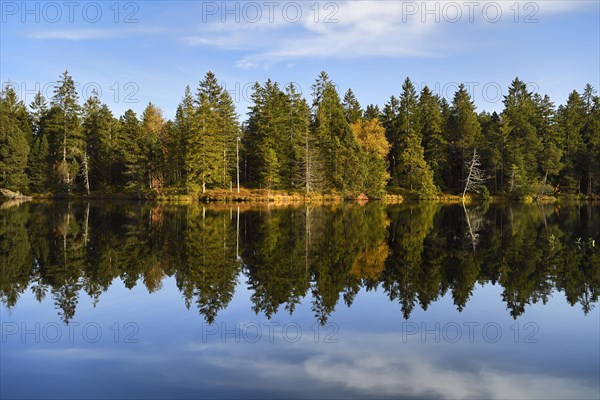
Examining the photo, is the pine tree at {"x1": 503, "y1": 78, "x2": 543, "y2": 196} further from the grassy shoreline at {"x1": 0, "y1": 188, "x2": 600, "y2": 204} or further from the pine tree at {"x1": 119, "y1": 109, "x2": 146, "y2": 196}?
the pine tree at {"x1": 119, "y1": 109, "x2": 146, "y2": 196}

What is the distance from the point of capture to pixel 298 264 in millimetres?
17719

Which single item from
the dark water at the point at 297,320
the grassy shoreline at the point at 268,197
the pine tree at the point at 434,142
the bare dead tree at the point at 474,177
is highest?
the pine tree at the point at 434,142

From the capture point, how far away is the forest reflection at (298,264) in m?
13.5

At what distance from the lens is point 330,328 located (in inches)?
427

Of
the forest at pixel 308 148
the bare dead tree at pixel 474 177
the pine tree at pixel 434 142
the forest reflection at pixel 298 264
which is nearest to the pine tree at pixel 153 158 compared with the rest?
the forest at pixel 308 148

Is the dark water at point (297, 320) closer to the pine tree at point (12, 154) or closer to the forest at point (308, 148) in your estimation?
the forest at point (308, 148)

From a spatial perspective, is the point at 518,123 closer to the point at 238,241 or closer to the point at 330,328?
the point at 238,241

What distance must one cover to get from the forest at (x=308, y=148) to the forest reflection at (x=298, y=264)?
144ft

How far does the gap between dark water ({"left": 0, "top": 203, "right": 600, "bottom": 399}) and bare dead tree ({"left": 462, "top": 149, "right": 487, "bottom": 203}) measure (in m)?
58.4

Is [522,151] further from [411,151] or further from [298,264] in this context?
[298,264]

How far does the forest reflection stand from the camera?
532 inches

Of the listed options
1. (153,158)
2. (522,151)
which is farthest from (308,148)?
(522,151)

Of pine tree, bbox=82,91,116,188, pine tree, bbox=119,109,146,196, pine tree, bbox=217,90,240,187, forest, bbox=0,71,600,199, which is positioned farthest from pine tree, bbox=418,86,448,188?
pine tree, bbox=82,91,116,188

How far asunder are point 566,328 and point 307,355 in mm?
6199
